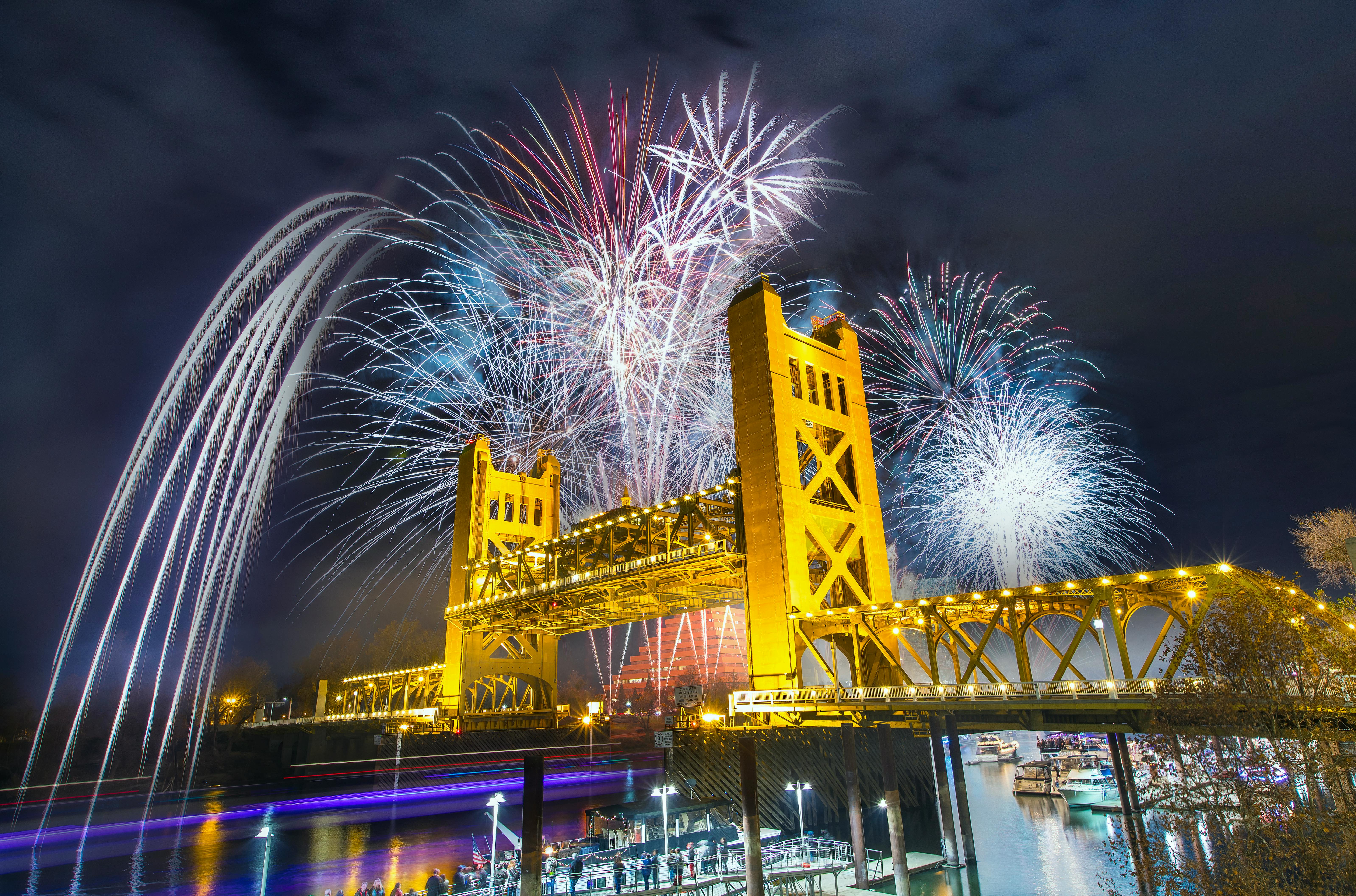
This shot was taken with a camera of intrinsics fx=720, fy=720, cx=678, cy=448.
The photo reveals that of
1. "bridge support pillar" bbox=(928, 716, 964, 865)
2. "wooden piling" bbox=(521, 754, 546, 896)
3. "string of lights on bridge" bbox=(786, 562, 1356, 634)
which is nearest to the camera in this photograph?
"string of lights on bridge" bbox=(786, 562, 1356, 634)

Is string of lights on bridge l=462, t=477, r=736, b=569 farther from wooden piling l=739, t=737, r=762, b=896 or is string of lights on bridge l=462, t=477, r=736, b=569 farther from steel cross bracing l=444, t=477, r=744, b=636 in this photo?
wooden piling l=739, t=737, r=762, b=896

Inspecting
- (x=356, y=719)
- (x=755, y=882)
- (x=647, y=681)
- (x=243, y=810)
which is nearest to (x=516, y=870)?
(x=755, y=882)

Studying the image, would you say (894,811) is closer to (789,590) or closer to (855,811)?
(855,811)

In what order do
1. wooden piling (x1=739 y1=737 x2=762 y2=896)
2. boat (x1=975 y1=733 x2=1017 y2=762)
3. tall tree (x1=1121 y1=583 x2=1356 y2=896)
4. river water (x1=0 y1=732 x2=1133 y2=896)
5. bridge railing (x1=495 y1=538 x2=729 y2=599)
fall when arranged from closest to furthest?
tall tree (x1=1121 y1=583 x2=1356 y2=896)
wooden piling (x1=739 y1=737 x2=762 y2=896)
river water (x1=0 y1=732 x2=1133 y2=896)
bridge railing (x1=495 y1=538 x2=729 y2=599)
boat (x1=975 y1=733 x2=1017 y2=762)

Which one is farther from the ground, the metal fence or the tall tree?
the tall tree

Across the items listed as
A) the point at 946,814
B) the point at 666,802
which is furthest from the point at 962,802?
the point at 666,802

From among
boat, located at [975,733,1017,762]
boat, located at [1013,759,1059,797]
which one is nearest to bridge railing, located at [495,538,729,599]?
boat, located at [1013,759,1059,797]
